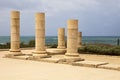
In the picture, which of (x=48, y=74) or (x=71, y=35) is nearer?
(x=48, y=74)

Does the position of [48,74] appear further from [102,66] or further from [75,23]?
[75,23]

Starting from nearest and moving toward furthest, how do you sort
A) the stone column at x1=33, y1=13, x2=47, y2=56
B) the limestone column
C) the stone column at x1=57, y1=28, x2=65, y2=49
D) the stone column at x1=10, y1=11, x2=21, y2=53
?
1. the limestone column
2. the stone column at x1=33, y1=13, x2=47, y2=56
3. the stone column at x1=10, y1=11, x2=21, y2=53
4. the stone column at x1=57, y1=28, x2=65, y2=49

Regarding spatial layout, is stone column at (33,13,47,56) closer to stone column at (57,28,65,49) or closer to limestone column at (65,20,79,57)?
limestone column at (65,20,79,57)

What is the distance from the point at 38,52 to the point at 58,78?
8.10 m

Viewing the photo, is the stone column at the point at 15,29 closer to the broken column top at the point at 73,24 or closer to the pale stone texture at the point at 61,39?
the broken column top at the point at 73,24

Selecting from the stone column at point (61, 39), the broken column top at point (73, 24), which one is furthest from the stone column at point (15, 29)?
the stone column at point (61, 39)

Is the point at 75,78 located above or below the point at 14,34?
below

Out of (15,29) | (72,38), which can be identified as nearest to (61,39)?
(15,29)

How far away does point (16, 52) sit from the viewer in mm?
21047

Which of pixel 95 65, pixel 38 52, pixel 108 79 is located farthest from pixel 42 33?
pixel 108 79

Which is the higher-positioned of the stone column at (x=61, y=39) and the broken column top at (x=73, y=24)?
the broken column top at (x=73, y=24)

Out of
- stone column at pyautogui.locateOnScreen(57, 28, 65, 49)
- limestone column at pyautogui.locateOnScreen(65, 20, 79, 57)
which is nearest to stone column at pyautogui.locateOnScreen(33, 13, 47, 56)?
limestone column at pyautogui.locateOnScreen(65, 20, 79, 57)

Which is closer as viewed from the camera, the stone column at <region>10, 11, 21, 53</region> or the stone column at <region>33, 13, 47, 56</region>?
the stone column at <region>33, 13, 47, 56</region>

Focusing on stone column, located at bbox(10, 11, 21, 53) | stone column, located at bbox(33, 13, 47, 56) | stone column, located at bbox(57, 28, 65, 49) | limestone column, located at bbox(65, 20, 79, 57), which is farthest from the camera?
stone column, located at bbox(57, 28, 65, 49)
